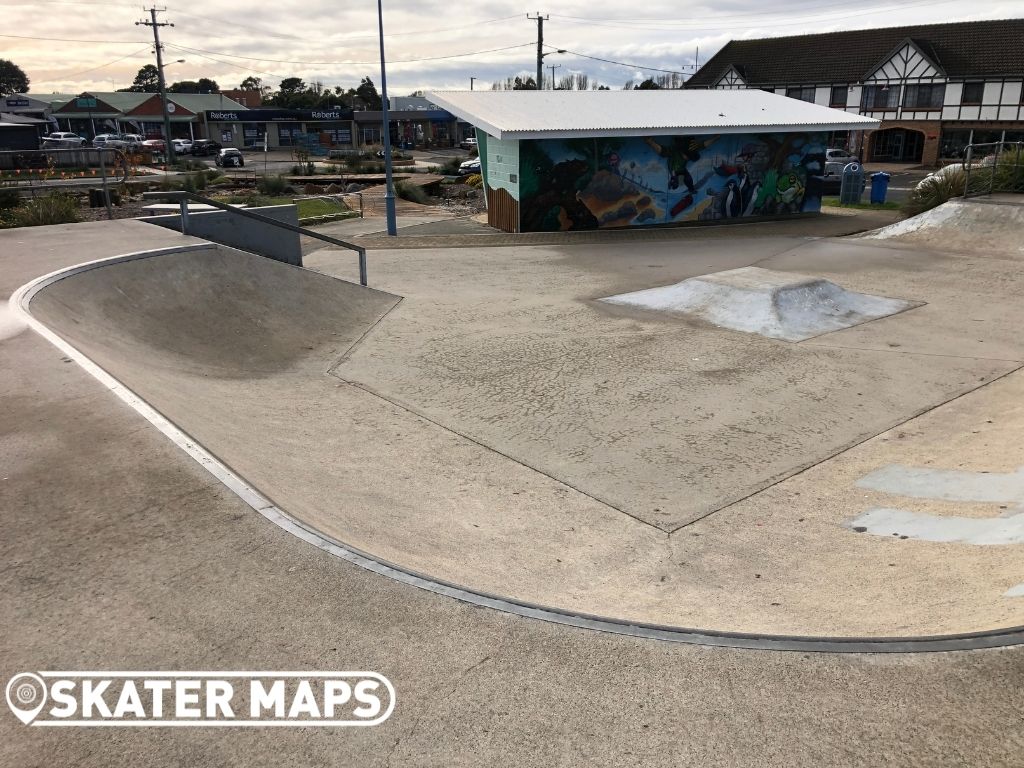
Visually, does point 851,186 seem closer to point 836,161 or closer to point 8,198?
point 836,161

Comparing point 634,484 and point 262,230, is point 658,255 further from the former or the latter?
point 634,484

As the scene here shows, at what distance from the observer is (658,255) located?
64.9 feet

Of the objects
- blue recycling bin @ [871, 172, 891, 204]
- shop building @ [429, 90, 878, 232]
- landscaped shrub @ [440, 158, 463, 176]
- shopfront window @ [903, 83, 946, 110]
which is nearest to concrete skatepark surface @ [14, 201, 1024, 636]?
shop building @ [429, 90, 878, 232]

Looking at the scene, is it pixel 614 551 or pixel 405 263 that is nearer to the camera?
pixel 614 551

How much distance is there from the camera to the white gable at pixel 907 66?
49.3 m

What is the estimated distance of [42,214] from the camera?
16.6 m

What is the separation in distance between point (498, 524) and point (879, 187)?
28054 millimetres

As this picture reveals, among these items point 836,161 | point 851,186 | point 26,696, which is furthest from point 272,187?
point 26,696

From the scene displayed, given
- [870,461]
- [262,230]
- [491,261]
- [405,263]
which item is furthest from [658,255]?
[870,461]

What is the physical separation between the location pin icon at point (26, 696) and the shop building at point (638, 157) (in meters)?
19.0

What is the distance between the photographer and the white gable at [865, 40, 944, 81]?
49.3 metres

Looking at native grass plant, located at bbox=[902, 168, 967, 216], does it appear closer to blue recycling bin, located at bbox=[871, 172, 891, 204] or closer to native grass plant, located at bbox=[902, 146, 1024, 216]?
native grass plant, located at bbox=[902, 146, 1024, 216]

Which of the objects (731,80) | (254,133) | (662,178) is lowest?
(662,178)

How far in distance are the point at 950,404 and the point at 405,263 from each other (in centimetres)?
1316
